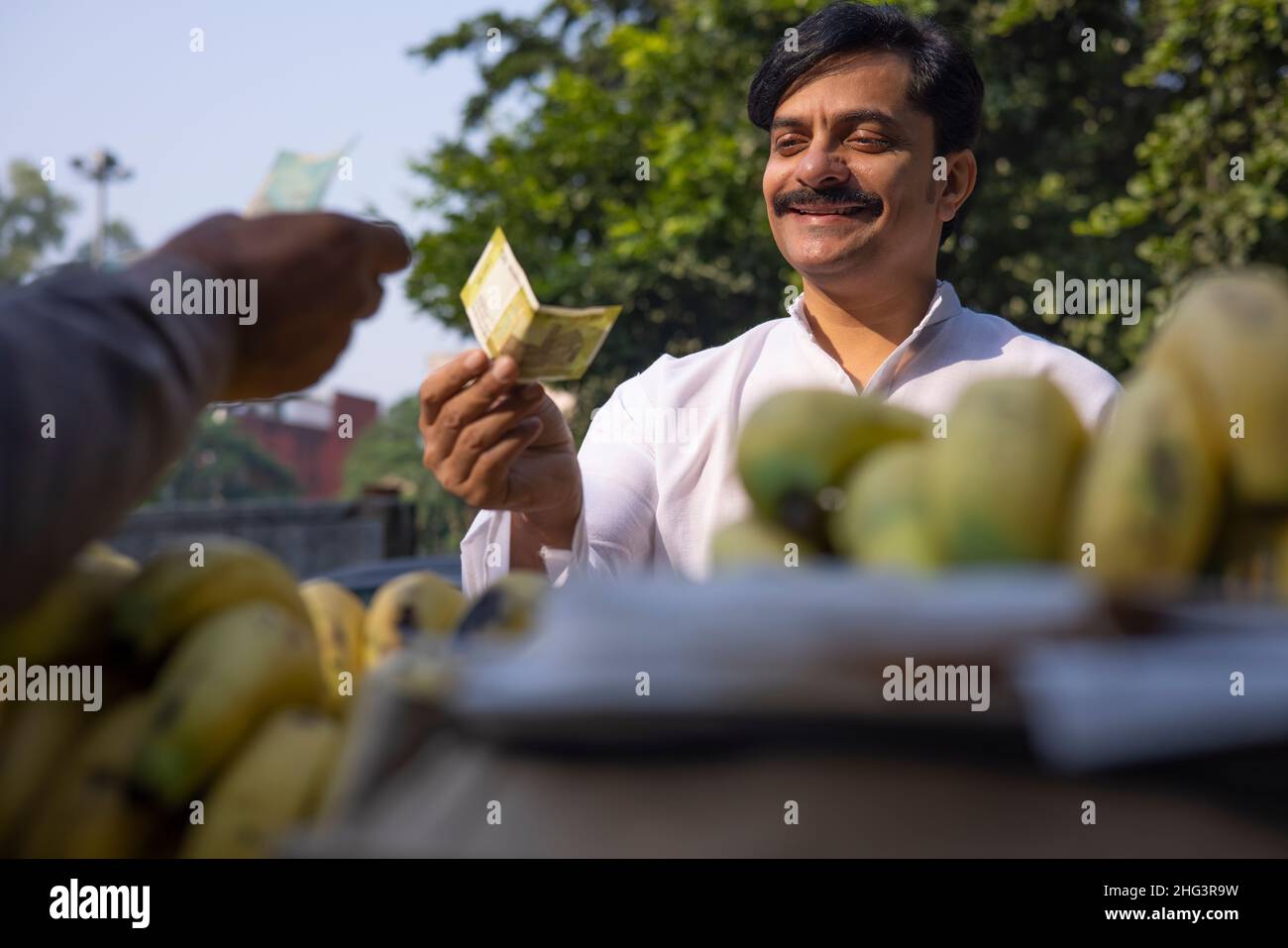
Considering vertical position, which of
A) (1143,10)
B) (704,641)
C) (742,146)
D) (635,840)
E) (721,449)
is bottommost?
(635,840)

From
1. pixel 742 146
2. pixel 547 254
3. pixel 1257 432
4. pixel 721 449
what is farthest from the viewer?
pixel 547 254

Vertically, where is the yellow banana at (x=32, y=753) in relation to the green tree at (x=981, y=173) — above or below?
below

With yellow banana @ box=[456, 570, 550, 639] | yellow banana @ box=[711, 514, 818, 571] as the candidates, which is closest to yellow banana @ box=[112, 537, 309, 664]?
yellow banana @ box=[456, 570, 550, 639]

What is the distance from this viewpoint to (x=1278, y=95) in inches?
257

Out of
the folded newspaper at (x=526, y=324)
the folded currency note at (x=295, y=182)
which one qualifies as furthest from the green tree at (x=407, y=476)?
the folded currency note at (x=295, y=182)

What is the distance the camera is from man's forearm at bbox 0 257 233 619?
1.08 m

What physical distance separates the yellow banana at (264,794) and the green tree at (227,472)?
2643 cm

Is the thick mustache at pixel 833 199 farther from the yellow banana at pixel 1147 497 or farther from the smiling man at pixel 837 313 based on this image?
the yellow banana at pixel 1147 497

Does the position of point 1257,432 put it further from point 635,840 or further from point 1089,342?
point 1089,342

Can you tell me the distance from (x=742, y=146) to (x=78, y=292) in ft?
28.1

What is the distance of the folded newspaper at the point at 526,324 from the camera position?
2.45m

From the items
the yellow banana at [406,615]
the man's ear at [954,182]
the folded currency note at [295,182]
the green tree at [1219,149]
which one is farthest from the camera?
the green tree at [1219,149]

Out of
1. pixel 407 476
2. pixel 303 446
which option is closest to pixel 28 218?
pixel 303 446

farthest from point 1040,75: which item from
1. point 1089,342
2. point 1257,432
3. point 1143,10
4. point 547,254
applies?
point 1257,432
